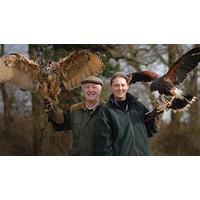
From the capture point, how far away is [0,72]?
5328mm

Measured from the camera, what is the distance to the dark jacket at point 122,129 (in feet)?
16.8

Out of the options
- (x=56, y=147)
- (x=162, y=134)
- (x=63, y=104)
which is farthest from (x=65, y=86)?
(x=162, y=134)

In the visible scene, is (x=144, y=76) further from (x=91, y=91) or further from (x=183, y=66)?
(x=91, y=91)

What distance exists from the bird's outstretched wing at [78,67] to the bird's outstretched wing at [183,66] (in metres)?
0.65

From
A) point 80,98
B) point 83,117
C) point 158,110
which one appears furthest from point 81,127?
point 158,110

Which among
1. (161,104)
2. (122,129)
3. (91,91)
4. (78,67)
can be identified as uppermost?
(78,67)

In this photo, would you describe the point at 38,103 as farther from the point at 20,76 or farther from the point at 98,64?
the point at 98,64

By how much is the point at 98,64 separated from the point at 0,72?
0.90 metres

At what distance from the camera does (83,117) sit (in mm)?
5281

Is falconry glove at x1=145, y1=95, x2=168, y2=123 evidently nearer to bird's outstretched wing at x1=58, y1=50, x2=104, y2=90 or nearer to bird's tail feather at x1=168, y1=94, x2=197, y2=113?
bird's tail feather at x1=168, y1=94, x2=197, y2=113

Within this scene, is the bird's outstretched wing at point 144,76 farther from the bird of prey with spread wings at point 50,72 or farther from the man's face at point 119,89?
the bird of prey with spread wings at point 50,72

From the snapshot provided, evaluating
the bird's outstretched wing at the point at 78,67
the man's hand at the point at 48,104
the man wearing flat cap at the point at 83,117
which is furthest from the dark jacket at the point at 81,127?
the bird's outstretched wing at the point at 78,67

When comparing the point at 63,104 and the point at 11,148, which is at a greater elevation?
the point at 63,104

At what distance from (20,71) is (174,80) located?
4.64 feet
